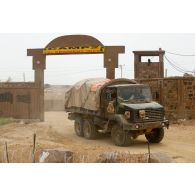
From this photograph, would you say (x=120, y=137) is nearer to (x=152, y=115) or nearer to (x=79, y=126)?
(x=152, y=115)

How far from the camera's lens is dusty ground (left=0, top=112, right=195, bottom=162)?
12.2 metres

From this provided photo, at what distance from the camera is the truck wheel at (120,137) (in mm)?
16469

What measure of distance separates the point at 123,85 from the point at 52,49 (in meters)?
9.86

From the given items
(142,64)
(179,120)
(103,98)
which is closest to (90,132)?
(103,98)

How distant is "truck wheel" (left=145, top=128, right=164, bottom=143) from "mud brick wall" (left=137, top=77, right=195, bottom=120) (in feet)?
20.6

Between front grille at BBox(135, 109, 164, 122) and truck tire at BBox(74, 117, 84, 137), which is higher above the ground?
front grille at BBox(135, 109, 164, 122)

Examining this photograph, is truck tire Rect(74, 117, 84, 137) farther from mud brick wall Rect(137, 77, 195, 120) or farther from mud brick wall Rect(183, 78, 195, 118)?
mud brick wall Rect(183, 78, 195, 118)

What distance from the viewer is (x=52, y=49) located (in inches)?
1024

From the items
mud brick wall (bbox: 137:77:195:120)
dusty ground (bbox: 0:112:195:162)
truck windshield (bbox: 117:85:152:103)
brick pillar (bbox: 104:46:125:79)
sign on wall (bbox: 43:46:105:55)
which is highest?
sign on wall (bbox: 43:46:105:55)

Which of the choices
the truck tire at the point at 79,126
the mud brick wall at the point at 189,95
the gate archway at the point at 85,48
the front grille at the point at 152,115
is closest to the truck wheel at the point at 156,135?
the front grille at the point at 152,115

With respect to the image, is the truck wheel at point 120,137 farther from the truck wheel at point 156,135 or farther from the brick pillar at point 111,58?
the brick pillar at point 111,58

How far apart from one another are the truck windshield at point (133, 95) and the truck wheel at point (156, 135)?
130cm

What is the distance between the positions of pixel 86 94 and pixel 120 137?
11.3ft

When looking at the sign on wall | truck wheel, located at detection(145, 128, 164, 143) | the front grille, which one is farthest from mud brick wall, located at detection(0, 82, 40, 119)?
the front grille
